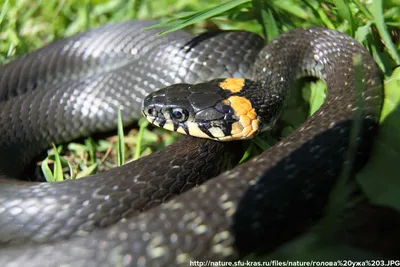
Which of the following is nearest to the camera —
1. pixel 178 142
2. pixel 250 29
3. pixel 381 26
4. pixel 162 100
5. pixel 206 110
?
pixel 381 26

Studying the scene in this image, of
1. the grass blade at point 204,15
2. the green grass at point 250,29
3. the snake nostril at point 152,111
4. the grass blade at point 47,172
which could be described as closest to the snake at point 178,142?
the snake nostril at point 152,111

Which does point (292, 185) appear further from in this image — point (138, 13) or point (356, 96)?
point (138, 13)

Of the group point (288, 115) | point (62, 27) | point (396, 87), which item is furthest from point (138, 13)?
point (396, 87)

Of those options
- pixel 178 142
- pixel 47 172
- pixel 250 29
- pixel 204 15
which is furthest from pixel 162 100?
pixel 250 29

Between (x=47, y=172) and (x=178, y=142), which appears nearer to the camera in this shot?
(x=178, y=142)

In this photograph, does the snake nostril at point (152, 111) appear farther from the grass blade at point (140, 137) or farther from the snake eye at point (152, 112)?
the grass blade at point (140, 137)

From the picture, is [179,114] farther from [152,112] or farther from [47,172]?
[47,172]

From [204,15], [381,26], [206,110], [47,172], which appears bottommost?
[47,172]
